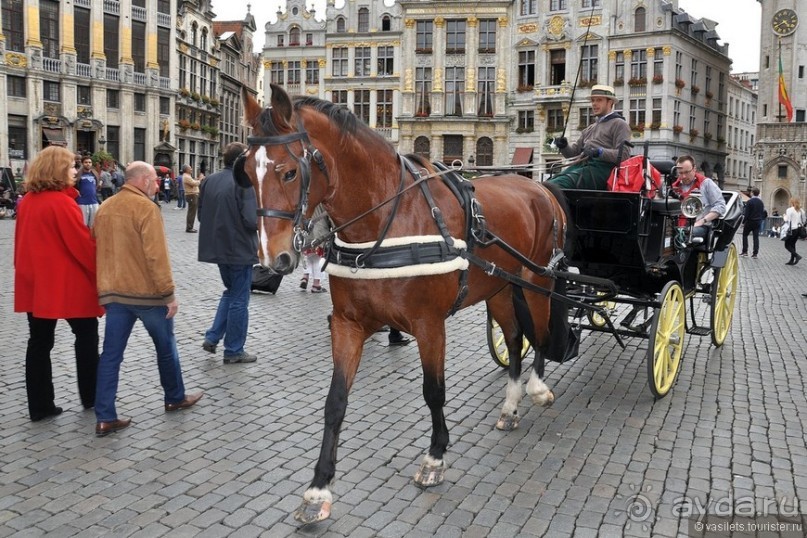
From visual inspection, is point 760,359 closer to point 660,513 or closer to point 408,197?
point 660,513

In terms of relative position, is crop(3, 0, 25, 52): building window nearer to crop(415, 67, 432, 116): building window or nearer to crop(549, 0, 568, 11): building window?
crop(415, 67, 432, 116): building window

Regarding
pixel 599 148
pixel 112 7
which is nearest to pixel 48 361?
pixel 599 148

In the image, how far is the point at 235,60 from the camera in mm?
61812

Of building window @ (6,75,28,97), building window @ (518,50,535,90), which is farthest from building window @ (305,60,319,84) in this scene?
building window @ (6,75,28,97)

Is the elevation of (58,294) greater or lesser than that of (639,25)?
lesser

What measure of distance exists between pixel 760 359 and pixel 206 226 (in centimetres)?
553

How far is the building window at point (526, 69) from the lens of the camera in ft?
155

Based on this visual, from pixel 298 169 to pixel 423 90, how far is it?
47751mm

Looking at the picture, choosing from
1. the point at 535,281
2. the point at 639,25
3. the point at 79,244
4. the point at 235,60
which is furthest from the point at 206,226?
the point at 235,60

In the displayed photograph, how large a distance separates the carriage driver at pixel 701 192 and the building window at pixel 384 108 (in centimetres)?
4560

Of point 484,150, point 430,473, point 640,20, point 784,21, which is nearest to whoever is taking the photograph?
point 430,473

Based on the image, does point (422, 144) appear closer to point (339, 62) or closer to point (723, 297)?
point (339, 62)

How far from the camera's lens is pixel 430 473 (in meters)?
3.99

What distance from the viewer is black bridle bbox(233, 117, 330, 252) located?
3295 millimetres
